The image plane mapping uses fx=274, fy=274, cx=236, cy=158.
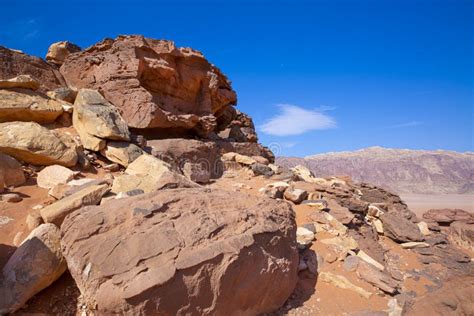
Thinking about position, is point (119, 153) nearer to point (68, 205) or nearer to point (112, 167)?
point (112, 167)

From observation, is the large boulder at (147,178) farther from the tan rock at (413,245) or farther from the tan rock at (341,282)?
the tan rock at (413,245)

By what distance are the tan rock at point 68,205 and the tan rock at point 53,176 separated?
1.33 meters

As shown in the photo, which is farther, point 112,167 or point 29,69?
point 29,69

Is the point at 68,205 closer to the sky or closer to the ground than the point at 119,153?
closer to the ground

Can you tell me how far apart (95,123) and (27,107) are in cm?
148

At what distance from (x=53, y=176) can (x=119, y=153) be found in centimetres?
150

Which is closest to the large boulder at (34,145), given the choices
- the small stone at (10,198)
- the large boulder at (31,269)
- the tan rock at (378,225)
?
the small stone at (10,198)

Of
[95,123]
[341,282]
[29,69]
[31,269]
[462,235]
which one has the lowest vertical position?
[462,235]

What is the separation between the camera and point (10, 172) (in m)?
4.66

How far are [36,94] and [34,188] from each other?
312 cm

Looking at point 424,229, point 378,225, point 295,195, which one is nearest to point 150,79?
point 295,195

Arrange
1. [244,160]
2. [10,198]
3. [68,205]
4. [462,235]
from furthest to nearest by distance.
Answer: [244,160] → [462,235] → [10,198] → [68,205]

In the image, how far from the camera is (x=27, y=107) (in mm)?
6129

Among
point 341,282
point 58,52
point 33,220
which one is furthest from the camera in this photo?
point 58,52
